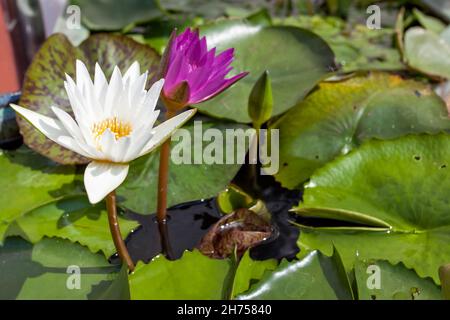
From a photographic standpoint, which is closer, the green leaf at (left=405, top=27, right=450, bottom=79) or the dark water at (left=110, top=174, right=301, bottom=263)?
the dark water at (left=110, top=174, right=301, bottom=263)

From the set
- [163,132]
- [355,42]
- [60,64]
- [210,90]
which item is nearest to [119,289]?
[163,132]

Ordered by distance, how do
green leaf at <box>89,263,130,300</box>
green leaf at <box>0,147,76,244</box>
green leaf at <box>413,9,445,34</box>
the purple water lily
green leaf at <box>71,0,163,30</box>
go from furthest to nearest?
green leaf at <box>413,9,445,34</box>, green leaf at <box>71,0,163,30</box>, green leaf at <box>0,147,76,244</box>, the purple water lily, green leaf at <box>89,263,130,300</box>

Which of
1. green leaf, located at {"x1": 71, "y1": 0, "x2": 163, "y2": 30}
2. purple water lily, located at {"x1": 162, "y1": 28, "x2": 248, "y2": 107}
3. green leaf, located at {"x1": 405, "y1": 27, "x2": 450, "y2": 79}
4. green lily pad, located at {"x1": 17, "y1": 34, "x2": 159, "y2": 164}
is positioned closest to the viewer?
purple water lily, located at {"x1": 162, "y1": 28, "x2": 248, "y2": 107}

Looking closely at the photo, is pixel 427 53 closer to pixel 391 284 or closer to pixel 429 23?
pixel 429 23

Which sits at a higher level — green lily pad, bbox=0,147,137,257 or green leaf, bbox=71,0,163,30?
green leaf, bbox=71,0,163,30

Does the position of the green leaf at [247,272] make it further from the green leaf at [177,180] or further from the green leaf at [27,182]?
the green leaf at [27,182]

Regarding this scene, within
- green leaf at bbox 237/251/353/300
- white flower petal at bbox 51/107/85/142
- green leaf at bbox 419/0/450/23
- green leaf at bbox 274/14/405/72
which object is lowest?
green leaf at bbox 237/251/353/300

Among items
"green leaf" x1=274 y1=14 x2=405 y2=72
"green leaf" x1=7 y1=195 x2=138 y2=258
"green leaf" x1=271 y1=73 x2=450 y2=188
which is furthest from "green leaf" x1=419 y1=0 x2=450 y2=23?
"green leaf" x1=7 y1=195 x2=138 y2=258

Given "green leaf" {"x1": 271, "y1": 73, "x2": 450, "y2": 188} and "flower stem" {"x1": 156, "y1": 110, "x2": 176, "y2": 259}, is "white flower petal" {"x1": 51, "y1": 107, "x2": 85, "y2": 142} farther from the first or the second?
"green leaf" {"x1": 271, "y1": 73, "x2": 450, "y2": 188}
